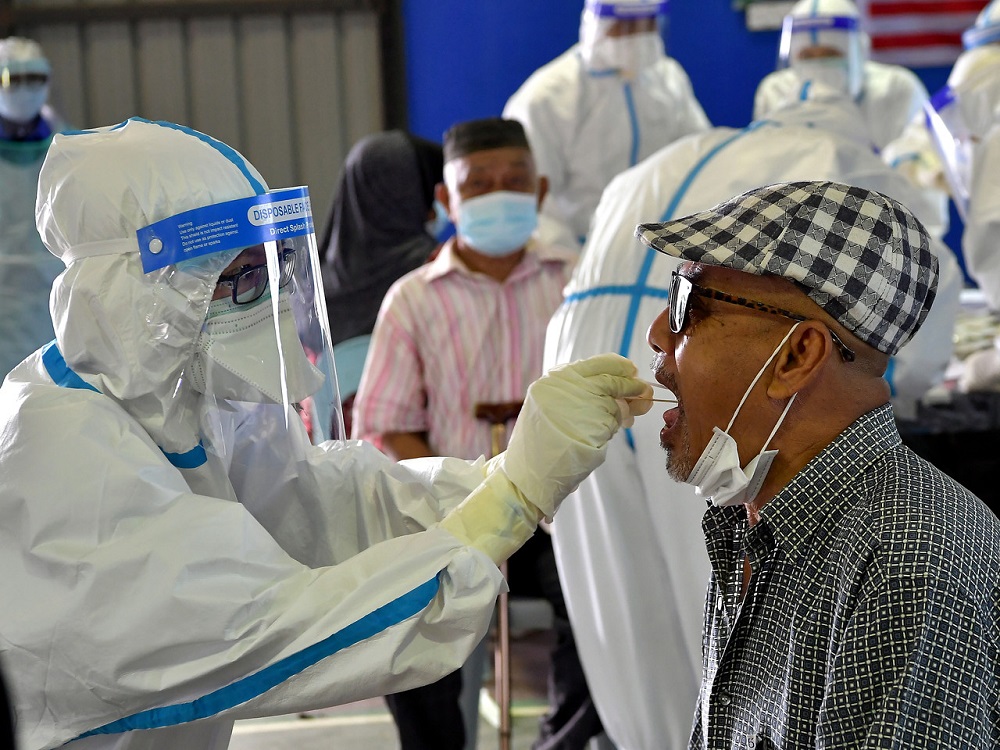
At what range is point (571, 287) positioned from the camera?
2.60m

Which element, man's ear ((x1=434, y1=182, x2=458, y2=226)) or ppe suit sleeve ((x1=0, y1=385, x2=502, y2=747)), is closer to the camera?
ppe suit sleeve ((x1=0, y1=385, x2=502, y2=747))

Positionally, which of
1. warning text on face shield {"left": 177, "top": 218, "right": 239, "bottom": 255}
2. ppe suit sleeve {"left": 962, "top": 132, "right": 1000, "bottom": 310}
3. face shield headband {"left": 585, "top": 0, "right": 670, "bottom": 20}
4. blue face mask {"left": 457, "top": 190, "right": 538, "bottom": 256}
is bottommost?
ppe suit sleeve {"left": 962, "top": 132, "right": 1000, "bottom": 310}

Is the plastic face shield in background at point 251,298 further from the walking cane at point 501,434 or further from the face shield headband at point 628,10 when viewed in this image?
the face shield headband at point 628,10

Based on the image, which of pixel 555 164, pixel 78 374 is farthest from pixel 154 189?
pixel 555 164

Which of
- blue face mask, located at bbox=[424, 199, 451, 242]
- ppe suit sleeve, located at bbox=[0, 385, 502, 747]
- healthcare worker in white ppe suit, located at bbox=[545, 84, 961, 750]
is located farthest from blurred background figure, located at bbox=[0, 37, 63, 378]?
ppe suit sleeve, located at bbox=[0, 385, 502, 747]

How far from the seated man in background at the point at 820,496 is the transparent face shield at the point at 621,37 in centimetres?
393

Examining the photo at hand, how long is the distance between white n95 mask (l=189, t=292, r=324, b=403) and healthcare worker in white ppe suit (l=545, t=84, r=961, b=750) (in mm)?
852

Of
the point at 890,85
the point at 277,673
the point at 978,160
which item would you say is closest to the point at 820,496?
the point at 277,673

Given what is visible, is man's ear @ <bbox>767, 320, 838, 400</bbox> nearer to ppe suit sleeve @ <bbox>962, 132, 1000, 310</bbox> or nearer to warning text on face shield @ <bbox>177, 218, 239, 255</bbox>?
warning text on face shield @ <bbox>177, 218, 239, 255</bbox>

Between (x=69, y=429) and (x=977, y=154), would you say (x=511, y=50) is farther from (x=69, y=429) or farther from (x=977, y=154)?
(x=69, y=429)

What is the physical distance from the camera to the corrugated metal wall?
7055mm

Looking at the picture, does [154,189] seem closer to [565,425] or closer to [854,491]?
[565,425]

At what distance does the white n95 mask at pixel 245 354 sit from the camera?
1.74m

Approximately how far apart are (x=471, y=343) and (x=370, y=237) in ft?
2.35
